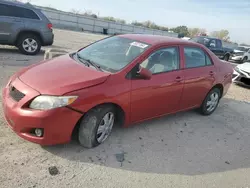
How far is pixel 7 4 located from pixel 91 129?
7423mm

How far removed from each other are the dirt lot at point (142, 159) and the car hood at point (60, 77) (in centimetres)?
82

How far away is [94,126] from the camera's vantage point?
11.5 ft

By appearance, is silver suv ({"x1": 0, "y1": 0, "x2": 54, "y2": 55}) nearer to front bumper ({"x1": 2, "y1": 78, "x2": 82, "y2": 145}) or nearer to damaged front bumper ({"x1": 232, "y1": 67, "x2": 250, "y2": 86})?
front bumper ({"x1": 2, "y1": 78, "x2": 82, "y2": 145})

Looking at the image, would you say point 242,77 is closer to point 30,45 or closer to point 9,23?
point 30,45

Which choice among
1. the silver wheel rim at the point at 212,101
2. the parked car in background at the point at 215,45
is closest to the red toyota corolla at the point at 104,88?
the silver wheel rim at the point at 212,101

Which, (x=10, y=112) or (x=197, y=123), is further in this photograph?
(x=197, y=123)

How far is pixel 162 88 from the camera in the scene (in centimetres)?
425

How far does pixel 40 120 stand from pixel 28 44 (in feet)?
23.7

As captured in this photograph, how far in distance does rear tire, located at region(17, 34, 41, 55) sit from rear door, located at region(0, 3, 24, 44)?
29 centimetres

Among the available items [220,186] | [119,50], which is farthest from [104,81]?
[220,186]

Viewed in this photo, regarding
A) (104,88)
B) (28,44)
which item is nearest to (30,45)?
(28,44)

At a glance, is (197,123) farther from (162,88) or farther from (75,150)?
(75,150)

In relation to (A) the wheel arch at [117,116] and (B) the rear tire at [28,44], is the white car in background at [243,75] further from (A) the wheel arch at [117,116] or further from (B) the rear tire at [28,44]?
(B) the rear tire at [28,44]

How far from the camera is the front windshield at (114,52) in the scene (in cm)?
396
